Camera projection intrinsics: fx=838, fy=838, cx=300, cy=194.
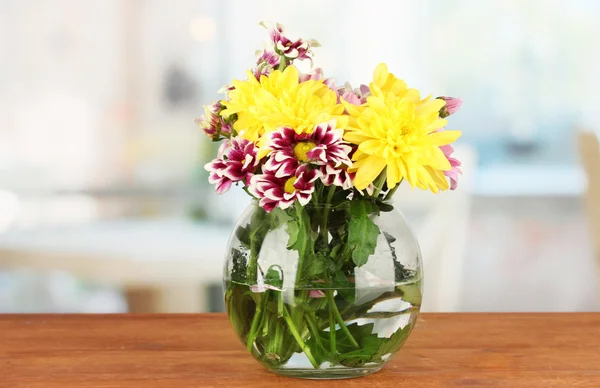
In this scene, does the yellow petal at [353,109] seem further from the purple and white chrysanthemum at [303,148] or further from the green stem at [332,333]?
the green stem at [332,333]

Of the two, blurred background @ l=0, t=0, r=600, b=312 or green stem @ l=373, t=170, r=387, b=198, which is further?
blurred background @ l=0, t=0, r=600, b=312

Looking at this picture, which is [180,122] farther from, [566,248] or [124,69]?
[566,248]

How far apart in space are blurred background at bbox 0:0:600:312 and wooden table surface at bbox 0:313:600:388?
1821 mm

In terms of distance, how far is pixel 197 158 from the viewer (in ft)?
10.4

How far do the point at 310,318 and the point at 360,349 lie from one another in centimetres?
6

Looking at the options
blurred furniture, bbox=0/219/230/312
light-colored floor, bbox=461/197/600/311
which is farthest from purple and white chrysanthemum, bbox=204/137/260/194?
light-colored floor, bbox=461/197/600/311

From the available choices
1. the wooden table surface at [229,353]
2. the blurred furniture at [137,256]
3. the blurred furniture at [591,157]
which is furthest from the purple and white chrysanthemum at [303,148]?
the blurred furniture at [137,256]

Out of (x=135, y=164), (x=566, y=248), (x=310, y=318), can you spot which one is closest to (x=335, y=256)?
(x=310, y=318)

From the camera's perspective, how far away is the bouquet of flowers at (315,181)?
72cm

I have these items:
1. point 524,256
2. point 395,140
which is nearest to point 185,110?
point 524,256

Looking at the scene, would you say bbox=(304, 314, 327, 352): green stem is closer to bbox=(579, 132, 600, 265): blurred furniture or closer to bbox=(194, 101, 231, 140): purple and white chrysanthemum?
bbox=(194, 101, 231, 140): purple and white chrysanthemum

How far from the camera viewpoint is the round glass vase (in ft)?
2.49

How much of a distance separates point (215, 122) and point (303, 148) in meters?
0.13

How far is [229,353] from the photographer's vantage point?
94 cm
